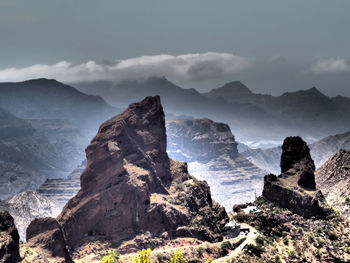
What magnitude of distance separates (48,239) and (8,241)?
1691 cm

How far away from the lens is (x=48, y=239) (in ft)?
536

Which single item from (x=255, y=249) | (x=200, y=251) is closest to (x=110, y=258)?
(x=200, y=251)

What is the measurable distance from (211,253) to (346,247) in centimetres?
4801

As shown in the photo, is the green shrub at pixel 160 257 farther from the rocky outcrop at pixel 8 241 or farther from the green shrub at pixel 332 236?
the green shrub at pixel 332 236

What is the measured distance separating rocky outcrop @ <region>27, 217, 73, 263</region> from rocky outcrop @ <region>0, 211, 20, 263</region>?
11348mm

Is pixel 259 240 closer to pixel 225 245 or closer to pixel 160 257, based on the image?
pixel 225 245

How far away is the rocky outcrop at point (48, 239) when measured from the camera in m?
162

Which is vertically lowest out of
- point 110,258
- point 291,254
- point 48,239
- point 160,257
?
point 291,254

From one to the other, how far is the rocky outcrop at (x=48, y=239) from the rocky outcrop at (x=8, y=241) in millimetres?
11348

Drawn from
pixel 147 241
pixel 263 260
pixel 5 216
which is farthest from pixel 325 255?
pixel 5 216

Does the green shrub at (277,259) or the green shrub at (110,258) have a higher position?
the green shrub at (110,258)

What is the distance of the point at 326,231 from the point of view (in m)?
194

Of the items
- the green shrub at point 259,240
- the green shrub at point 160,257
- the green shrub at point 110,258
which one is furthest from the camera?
the green shrub at point 259,240

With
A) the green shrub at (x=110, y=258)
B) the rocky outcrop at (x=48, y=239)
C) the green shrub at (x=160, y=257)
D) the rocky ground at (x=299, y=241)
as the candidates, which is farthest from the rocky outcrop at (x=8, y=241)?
the rocky ground at (x=299, y=241)
